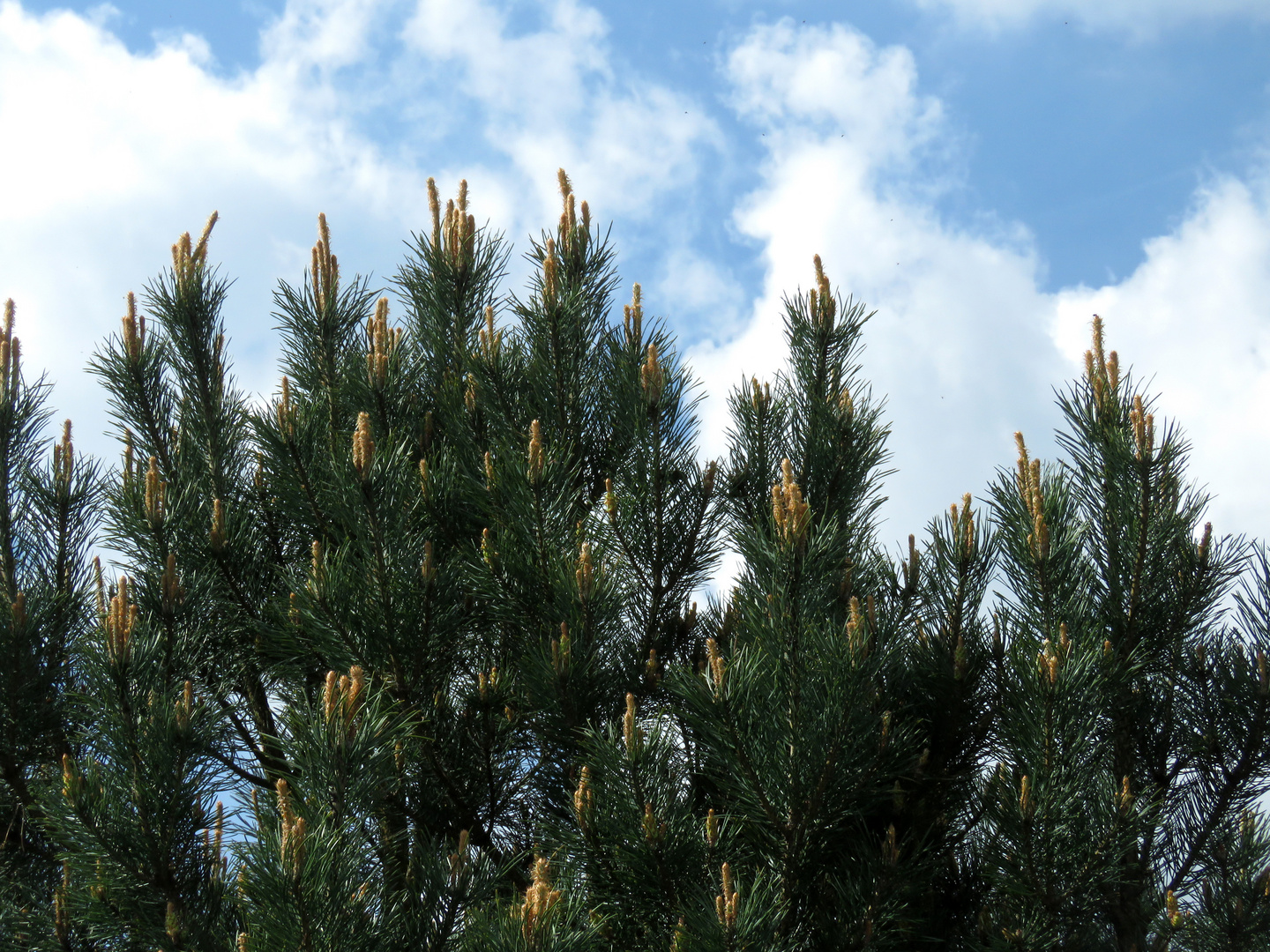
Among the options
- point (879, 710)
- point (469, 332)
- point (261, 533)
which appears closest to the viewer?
point (879, 710)

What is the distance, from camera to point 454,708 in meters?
3.69

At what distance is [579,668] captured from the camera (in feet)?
10.9

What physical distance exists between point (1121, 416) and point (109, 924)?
3.62 m

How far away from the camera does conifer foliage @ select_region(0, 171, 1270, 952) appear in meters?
2.96

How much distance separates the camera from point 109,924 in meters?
3.05

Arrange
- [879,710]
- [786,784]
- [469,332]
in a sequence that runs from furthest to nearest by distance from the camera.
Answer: [469,332]
[879,710]
[786,784]

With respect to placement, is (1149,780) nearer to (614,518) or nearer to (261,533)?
(614,518)

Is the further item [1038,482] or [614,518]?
[614,518]

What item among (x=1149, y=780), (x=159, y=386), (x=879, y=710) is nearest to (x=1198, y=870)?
(x=1149, y=780)

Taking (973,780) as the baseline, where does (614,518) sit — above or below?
above

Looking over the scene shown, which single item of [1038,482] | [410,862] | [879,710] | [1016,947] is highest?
[1038,482]

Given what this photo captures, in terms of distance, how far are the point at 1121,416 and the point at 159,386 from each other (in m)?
3.63

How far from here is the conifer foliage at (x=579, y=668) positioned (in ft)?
9.71

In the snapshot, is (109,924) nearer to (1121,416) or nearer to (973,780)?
(973,780)
